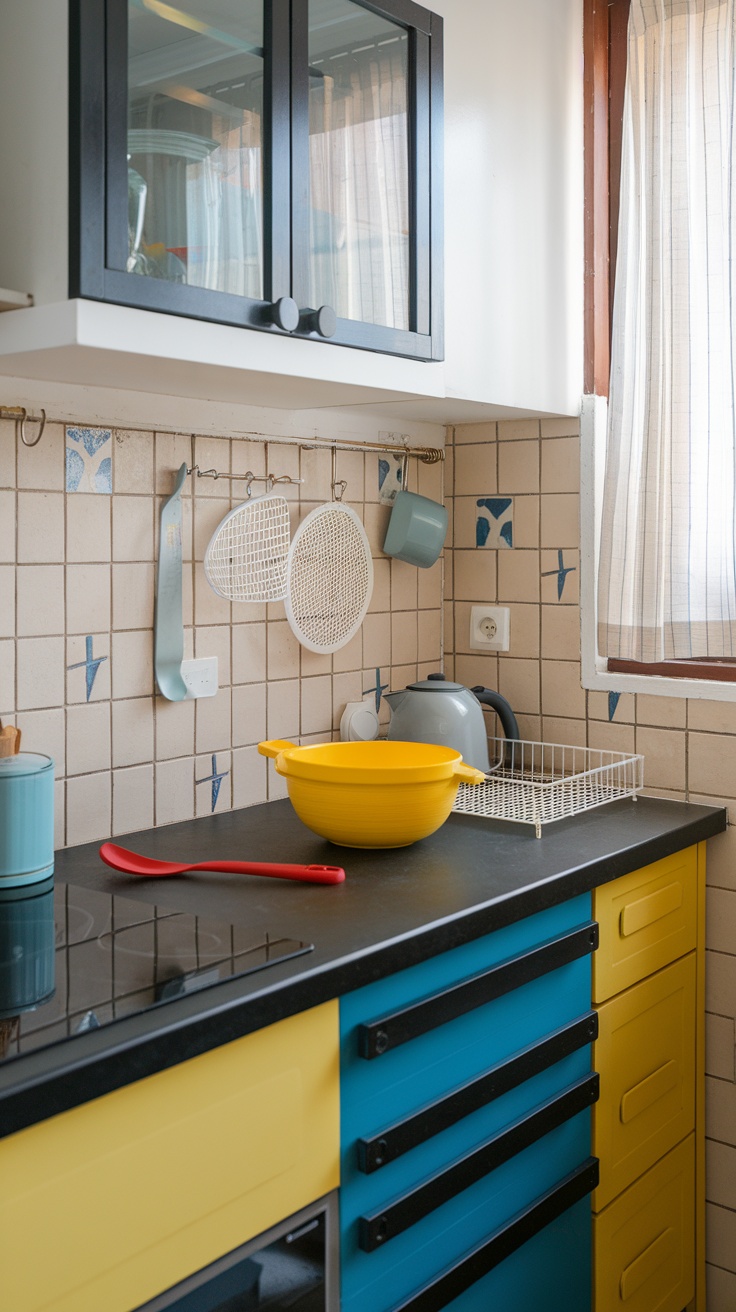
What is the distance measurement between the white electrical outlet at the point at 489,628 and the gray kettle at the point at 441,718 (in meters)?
0.27

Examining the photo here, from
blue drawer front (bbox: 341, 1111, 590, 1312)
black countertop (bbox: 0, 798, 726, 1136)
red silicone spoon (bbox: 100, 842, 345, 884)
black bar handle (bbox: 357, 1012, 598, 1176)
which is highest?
red silicone spoon (bbox: 100, 842, 345, 884)

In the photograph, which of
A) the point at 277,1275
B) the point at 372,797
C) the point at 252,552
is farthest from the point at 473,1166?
the point at 252,552

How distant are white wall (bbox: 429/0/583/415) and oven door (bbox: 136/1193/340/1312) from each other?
3.91 feet

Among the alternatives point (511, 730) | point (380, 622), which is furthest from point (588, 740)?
point (380, 622)

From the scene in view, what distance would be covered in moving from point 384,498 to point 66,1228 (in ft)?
4.89

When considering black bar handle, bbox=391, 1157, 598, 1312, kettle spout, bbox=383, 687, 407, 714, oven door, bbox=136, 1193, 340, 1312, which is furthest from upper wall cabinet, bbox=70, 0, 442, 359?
black bar handle, bbox=391, 1157, 598, 1312

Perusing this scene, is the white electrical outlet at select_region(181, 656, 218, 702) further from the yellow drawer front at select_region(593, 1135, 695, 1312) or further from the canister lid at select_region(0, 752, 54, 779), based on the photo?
the yellow drawer front at select_region(593, 1135, 695, 1312)

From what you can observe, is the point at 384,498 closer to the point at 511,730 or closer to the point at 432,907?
the point at 511,730

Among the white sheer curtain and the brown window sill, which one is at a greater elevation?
the white sheer curtain

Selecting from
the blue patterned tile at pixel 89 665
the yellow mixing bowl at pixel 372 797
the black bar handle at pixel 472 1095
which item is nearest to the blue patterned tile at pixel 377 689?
the yellow mixing bowl at pixel 372 797

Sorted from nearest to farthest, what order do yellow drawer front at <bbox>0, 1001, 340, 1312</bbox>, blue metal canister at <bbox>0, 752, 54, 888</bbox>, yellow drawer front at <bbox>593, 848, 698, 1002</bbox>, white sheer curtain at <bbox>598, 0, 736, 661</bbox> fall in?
1. yellow drawer front at <bbox>0, 1001, 340, 1312</bbox>
2. blue metal canister at <bbox>0, 752, 54, 888</bbox>
3. yellow drawer front at <bbox>593, 848, 698, 1002</bbox>
4. white sheer curtain at <bbox>598, 0, 736, 661</bbox>

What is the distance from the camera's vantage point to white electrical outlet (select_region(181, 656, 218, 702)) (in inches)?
71.6

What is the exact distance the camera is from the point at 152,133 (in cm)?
129

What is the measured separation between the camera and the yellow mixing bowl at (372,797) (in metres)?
1.57
